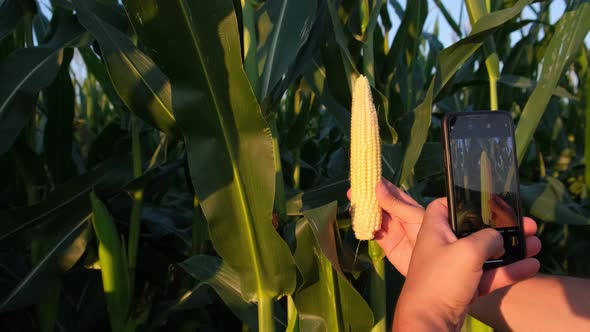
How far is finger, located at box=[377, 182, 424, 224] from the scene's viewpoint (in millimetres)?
949

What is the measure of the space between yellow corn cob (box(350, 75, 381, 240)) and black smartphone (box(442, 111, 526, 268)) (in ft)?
0.40

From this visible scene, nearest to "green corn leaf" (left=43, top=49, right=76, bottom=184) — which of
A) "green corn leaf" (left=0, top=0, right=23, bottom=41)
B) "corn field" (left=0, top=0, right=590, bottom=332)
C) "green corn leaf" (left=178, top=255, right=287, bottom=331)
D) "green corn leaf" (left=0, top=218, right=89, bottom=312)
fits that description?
"corn field" (left=0, top=0, right=590, bottom=332)

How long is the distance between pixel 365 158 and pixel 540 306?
381 mm

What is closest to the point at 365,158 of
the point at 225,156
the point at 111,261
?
the point at 225,156

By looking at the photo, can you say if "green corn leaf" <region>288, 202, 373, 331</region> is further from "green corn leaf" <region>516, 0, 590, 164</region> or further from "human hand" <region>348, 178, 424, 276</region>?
"green corn leaf" <region>516, 0, 590, 164</region>

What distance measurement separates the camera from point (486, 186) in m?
0.84

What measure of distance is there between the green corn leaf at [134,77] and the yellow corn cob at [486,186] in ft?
2.13

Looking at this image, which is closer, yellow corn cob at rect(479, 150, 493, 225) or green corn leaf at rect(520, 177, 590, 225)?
yellow corn cob at rect(479, 150, 493, 225)

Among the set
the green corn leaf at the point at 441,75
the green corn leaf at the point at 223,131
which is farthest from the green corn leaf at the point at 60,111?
the green corn leaf at the point at 441,75

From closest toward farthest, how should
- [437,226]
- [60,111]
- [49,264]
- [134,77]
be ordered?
[437,226], [134,77], [49,264], [60,111]

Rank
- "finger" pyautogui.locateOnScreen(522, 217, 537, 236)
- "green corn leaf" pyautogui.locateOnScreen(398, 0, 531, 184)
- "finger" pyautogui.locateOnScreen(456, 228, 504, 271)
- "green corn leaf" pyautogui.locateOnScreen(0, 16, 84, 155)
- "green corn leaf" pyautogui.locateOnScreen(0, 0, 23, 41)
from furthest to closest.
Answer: "green corn leaf" pyautogui.locateOnScreen(0, 0, 23, 41) < "green corn leaf" pyautogui.locateOnScreen(0, 16, 84, 155) < "green corn leaf" pyautogui.locateOnScreen(398, 0, 531, 184) < "finger" pyautogui.locateOnScreen(522, 217, 537, 236) < "finger" pyautogui.locateOnScreen(456, 228, 504, 271)

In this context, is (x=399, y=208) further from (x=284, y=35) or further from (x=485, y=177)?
(x=284, y=35)

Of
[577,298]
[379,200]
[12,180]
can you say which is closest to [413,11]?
[379,200]

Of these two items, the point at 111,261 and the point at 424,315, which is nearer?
the point at 424,315
